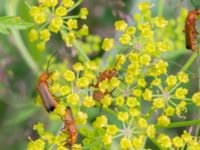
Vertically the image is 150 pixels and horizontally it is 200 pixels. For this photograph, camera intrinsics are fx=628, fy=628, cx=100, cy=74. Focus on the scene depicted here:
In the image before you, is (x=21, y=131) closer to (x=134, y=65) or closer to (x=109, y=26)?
(x=109, y=26)

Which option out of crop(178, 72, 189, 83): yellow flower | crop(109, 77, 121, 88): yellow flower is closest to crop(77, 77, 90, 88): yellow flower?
crop(109, 77, 121, 88): yellow flower

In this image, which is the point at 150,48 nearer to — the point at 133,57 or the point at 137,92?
the point at 133,57

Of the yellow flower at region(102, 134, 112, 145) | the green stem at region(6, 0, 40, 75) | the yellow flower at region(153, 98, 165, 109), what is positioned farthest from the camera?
the green stem at region(6, 0, 40, 75)

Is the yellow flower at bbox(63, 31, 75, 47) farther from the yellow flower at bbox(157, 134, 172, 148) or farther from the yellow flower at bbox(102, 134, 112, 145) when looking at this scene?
the yellow flower at bbox(157, 134, 172, 148)

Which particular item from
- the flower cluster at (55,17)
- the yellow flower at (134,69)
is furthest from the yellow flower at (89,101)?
the flower cluster at (55,17)

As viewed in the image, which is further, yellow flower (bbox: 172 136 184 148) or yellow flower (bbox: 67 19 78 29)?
yellow flower (bbox: 67 19 78 29)

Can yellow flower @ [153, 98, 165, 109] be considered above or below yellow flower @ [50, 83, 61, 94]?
below
